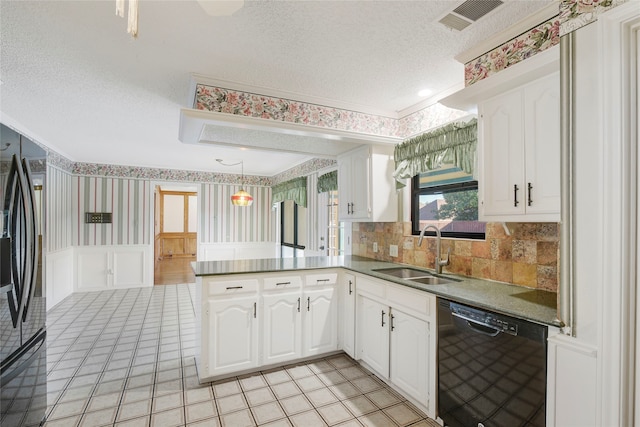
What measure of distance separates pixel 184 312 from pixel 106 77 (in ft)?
10.7

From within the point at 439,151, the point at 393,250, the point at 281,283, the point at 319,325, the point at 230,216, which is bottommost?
the point at 319,325

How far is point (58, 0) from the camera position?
1.62 m

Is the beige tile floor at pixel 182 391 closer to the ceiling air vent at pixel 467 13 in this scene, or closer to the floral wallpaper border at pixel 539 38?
the floral wallpaper border at pixel 539 38

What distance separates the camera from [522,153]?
177 cm

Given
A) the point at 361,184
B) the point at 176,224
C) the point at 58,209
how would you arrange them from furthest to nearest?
the point at 176,224 → the point at 58,209 → the point at 361,184

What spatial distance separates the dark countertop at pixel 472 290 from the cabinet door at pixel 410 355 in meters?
0.28

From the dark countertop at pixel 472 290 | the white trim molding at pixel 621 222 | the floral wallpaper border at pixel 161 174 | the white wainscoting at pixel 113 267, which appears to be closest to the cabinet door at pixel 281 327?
the dark countertop at pixel 472 290

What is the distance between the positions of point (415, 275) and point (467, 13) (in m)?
1.98

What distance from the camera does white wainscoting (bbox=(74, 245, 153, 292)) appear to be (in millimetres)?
5828

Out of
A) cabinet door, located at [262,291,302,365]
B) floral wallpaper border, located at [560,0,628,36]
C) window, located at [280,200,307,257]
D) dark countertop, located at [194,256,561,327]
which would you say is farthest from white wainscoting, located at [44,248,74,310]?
floral wallpaper border, located at [560,0,628,36]

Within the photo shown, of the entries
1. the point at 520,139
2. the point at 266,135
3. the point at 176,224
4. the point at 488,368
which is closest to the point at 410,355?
the point at 488,368

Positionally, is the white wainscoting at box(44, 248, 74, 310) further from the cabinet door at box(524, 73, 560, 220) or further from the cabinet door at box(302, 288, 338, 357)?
the cabinet door at box(524, 73, 560, 220)

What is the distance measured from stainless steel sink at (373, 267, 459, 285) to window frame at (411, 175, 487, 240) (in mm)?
378

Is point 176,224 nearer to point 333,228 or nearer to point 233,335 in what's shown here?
point 333,228
